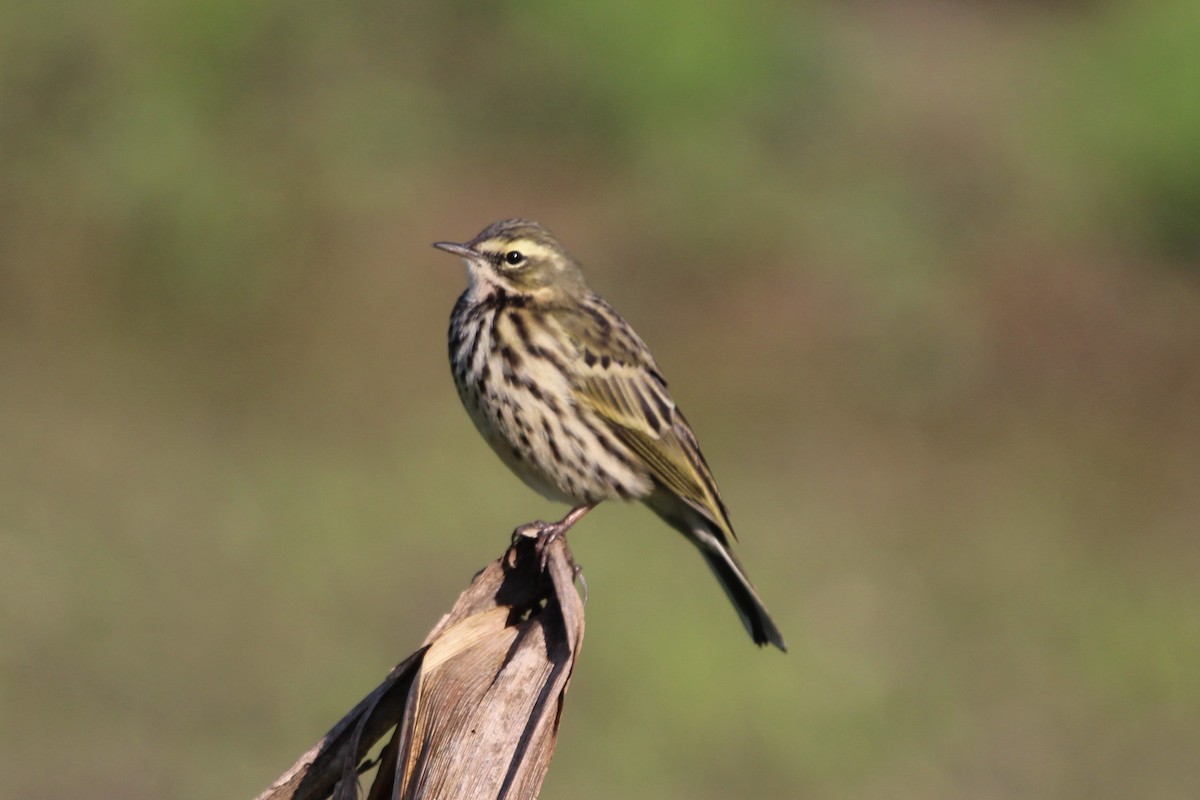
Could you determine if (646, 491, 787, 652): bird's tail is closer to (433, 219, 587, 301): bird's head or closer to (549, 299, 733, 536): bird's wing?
(549, 299, 733, 536): bird's wing

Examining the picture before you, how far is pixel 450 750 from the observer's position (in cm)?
358

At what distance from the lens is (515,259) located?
665 centimetres

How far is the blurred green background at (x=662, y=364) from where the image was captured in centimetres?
1072

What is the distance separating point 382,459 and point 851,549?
11.5ft

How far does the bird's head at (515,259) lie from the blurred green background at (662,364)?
399cm

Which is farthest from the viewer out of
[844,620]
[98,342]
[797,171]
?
[797,171]

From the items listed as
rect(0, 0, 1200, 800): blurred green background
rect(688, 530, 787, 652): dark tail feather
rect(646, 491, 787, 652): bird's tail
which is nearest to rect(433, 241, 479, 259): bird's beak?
rect(646, 491, 787, 652): bird's tail

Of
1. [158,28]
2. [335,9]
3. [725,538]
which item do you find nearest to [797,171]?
[335,9]

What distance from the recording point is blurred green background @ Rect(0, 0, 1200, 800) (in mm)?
10719

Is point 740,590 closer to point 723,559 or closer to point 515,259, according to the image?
point 723,559

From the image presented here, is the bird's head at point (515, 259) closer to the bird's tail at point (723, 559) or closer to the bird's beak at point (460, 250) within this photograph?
the bird's beak at point (460, 250)

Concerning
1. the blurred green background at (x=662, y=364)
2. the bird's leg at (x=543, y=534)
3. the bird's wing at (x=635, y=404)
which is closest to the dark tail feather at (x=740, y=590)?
the bird's wing at (x=635, y=404)

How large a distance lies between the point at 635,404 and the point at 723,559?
67cm

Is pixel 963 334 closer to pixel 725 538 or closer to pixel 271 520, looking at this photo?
pixel 271 520
